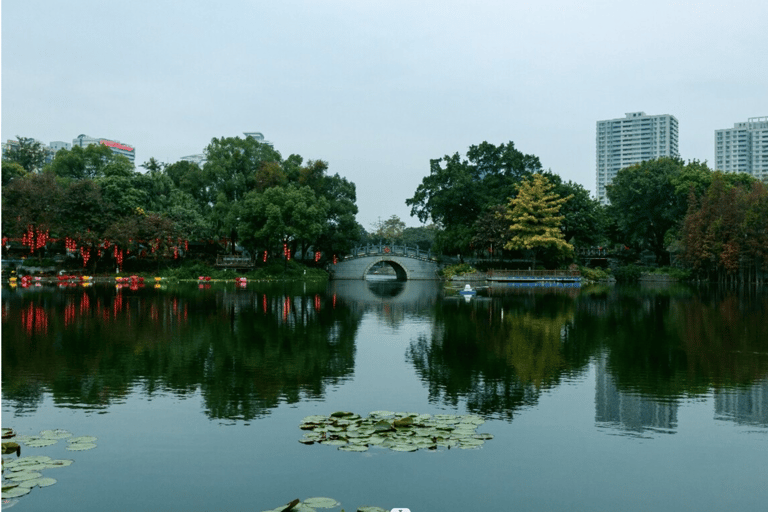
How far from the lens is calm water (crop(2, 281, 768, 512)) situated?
747 centimetres

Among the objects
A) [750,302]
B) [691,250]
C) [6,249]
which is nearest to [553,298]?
[750,302]

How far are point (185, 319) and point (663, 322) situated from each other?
1714 centimetres

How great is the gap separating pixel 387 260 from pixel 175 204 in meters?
22.1

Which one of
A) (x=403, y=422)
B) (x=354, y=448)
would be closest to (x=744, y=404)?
(x=403, y=422)

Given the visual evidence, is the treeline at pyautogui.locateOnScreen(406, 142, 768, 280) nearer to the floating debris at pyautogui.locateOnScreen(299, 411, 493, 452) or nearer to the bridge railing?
the bridge railing

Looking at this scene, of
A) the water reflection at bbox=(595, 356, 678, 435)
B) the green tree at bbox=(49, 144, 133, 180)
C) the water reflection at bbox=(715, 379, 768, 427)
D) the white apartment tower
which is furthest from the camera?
the white apartment tower

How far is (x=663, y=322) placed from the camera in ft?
79.8

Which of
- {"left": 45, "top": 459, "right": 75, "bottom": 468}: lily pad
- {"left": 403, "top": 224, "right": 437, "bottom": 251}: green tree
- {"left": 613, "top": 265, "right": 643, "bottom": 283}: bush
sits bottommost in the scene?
{"left": 45, "top": 459, "right": 75, "bottom": 468}: lily pad

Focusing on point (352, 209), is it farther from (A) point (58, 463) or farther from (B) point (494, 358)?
(A) point (58, 463)

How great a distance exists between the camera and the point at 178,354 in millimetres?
15883

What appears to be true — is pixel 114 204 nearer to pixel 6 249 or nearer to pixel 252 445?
pixel 6 249

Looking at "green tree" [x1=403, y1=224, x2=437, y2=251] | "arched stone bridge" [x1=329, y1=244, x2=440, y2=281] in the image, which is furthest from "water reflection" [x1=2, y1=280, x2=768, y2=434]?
"green tree" [x1=403, y1=224, x2=437, y2=251]

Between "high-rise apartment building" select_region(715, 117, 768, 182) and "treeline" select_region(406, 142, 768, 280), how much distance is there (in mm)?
98172

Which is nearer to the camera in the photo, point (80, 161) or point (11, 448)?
point (11, 448)
